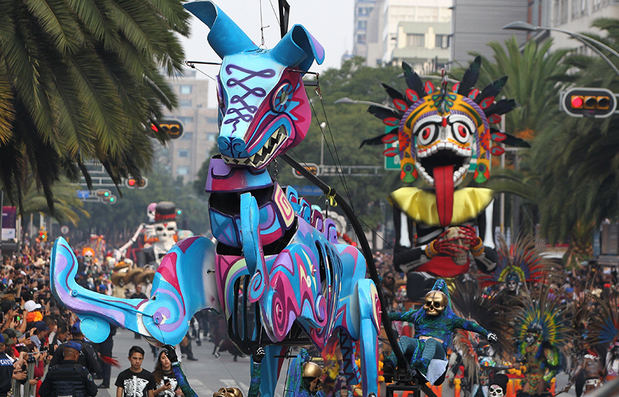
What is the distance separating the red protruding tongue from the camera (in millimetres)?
18703

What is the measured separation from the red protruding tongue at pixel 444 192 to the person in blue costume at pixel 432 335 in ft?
19.8

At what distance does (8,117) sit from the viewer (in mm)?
13508

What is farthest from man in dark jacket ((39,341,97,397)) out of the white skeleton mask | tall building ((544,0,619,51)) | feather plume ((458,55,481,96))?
tall building ((544,0,619,51))

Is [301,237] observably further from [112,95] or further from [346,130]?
[346,130]

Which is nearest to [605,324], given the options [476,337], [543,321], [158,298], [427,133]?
[543,321]

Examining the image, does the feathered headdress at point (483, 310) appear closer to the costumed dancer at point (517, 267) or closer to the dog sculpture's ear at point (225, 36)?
the costumed dancer at point (517, 267)

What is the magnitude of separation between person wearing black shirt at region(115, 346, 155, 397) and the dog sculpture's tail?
199 centimetres

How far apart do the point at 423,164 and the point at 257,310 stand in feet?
33.6

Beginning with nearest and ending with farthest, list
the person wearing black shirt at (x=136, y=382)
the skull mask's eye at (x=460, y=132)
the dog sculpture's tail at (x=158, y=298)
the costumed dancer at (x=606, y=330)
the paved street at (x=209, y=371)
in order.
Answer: the dog sculpture's tail at (x=158, y=298) < the person wearing black shirt at (x=136, y=382) < the costumed dancer at (x=606, y=330) < the skull mask's eye at (x=460, y=132) < the paved street at (x=209, y=371)

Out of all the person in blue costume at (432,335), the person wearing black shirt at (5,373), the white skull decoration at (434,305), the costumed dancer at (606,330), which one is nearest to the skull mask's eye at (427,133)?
the costumed dancer at (606,330)

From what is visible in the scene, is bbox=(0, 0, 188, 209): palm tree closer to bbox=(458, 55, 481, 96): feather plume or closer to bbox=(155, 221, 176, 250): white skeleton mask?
bbox=(458, 55, 481, 96): feather plume

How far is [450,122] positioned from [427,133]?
16.1 inches

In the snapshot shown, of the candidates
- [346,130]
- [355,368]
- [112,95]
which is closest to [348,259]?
[355,368]

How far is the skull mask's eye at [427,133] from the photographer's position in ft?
61.2
